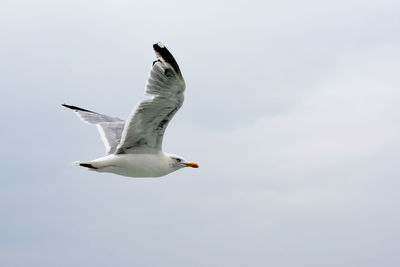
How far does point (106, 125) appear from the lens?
50.8ft

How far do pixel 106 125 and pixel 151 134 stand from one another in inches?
118

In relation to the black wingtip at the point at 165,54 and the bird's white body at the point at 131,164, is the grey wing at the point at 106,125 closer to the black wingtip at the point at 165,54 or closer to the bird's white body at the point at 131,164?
the bird's white body at the point at 131,164

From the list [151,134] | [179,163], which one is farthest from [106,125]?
[151,134]

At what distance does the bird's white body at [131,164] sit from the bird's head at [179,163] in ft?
1.19

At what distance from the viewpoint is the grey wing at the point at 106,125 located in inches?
567

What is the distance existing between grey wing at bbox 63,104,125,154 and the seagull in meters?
0.03

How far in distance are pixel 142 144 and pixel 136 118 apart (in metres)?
0.91

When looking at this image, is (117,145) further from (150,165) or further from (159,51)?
(159,51)

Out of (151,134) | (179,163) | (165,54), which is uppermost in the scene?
(165,54)

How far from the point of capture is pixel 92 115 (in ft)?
54.2

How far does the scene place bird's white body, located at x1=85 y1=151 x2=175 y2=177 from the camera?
1290 cm

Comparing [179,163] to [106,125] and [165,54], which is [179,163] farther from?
[165,54]

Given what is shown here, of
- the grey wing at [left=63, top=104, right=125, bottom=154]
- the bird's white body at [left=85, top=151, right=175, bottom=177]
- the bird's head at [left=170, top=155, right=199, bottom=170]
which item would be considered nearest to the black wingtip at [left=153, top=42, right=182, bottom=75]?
the bird's white body at [left=85, top=151, right=175, bottom=177]

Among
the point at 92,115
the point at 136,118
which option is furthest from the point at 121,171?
the point at 92,115
